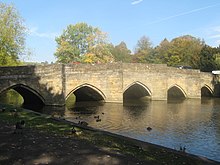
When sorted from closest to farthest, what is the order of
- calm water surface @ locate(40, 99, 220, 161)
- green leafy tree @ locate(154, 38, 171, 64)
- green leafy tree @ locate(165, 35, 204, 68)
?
calm water surface @ locate(40, 99, 220, 161)
green leafy tree @ locate(165, 35, 204, 68)
green leafy tree @ locate(154, 38, 171, 64)

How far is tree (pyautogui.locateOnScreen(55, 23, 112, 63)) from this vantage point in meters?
55.9

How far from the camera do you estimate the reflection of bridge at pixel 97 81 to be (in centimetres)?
2691

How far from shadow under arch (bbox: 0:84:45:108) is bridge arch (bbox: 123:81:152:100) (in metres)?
10.6

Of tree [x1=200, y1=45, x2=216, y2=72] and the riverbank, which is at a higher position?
tree [x1=200, y1=45, x2=216, y2=72]

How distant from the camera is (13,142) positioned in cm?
991

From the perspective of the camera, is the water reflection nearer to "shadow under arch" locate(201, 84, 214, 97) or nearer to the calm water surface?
the calm water surface

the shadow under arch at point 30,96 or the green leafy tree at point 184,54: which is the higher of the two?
the green leafy tree at point 184,54

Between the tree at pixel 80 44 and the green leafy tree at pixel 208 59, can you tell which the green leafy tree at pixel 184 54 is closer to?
the green leafy tree at pixel 208 59

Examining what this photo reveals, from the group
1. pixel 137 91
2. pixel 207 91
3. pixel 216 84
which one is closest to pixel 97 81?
pixel 137 91

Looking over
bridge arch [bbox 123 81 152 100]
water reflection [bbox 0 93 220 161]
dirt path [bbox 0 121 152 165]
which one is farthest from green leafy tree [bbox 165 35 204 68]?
dirt path [bbox 0 121 152 165]

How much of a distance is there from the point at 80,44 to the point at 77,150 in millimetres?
50359

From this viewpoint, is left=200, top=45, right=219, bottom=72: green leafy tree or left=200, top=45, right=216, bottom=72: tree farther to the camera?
left=200, top=45, right=216, bottom=72: tree

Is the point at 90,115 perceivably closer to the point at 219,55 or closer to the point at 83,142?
the point at 83,142

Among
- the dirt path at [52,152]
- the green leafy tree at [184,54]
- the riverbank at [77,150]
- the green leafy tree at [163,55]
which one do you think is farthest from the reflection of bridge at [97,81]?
the green leafy tree at [163,55]
